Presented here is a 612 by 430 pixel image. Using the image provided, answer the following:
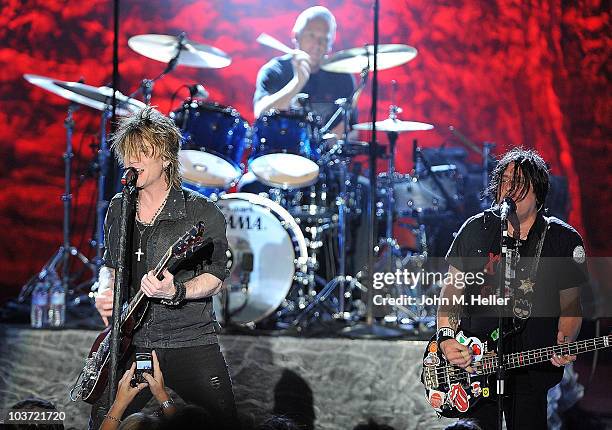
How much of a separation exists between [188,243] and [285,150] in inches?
132

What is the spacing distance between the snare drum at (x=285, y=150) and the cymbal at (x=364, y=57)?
2.48ft

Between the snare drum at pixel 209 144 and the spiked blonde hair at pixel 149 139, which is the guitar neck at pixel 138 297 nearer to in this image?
the spiked blonde hair at pixel 149 139

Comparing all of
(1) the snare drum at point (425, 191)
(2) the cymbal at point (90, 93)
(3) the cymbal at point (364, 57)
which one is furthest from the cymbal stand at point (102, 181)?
(1) the snare drum at point (425, 191)

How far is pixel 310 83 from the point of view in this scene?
25.0ft

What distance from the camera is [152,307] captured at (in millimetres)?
3621

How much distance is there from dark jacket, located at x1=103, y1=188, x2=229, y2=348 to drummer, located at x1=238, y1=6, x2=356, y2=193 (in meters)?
3.57

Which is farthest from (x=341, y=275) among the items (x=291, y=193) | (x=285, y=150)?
(x=285, y=150)

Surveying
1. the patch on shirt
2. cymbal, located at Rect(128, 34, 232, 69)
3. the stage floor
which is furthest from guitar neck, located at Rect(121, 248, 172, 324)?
cymbal, located at Rect(128, 34, 232, 69)

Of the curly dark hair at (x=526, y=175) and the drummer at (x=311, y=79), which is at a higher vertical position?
the drummer at (x=311, y=79)

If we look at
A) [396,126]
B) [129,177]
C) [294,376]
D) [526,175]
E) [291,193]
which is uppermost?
[396,126]

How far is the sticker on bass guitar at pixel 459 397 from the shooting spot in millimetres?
4121

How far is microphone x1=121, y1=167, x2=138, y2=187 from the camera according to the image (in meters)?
3.27

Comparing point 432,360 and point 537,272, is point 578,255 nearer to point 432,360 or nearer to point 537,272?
point 537,272

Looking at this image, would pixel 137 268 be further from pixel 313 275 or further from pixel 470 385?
pixel 313 275
